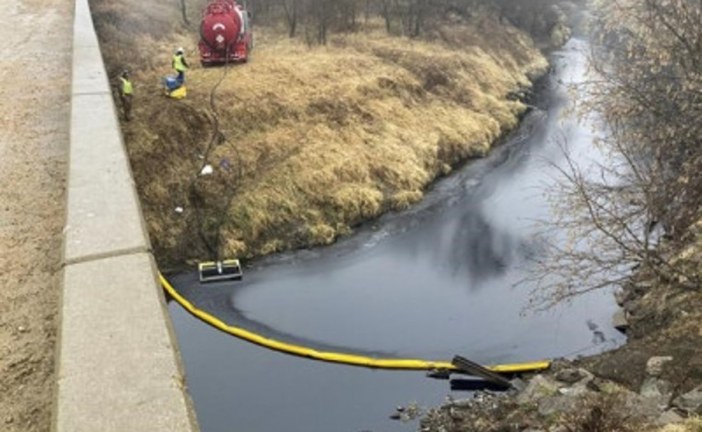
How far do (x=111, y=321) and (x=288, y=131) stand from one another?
16870mm

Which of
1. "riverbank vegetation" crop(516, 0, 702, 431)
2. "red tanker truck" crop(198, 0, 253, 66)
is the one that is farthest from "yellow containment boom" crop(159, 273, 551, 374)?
"red tanker truck" crop(198, 0, 253, 66)

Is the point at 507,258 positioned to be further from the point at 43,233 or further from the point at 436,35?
the point at 436,35

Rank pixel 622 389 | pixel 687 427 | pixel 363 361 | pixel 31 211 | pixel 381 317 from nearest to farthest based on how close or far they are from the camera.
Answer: pixel 687 427 < pixel 31 211 < pixel 622 389 < pixel 363 361 < pixel 381 317

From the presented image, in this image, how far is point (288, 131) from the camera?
23.5 metres

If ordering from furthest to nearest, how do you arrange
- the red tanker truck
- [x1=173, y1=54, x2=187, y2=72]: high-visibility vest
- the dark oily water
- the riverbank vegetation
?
the red tanker truck, [x1=173, y1=54, x2=187, y2=72]: high-visibility vest, the dark oily water, the riverbank vegetation

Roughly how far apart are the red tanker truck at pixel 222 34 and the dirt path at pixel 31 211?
6.87m

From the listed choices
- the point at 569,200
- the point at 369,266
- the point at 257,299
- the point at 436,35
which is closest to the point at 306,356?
the point at 257,299

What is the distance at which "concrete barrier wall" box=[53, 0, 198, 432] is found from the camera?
20.0ft

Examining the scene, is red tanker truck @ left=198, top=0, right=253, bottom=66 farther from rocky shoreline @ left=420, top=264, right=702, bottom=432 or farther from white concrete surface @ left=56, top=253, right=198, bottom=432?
white concrete surface @ left=56, top=253, right=198, bottom=432

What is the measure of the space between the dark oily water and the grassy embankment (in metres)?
1.27

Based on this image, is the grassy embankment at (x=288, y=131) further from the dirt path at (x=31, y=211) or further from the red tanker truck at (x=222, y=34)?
the dirt path at (x=31, y=211)

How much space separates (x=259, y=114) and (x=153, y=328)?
17152 millimetres

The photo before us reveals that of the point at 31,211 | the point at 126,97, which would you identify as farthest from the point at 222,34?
the point at 31,211

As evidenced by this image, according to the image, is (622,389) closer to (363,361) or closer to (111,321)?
(363,361)
